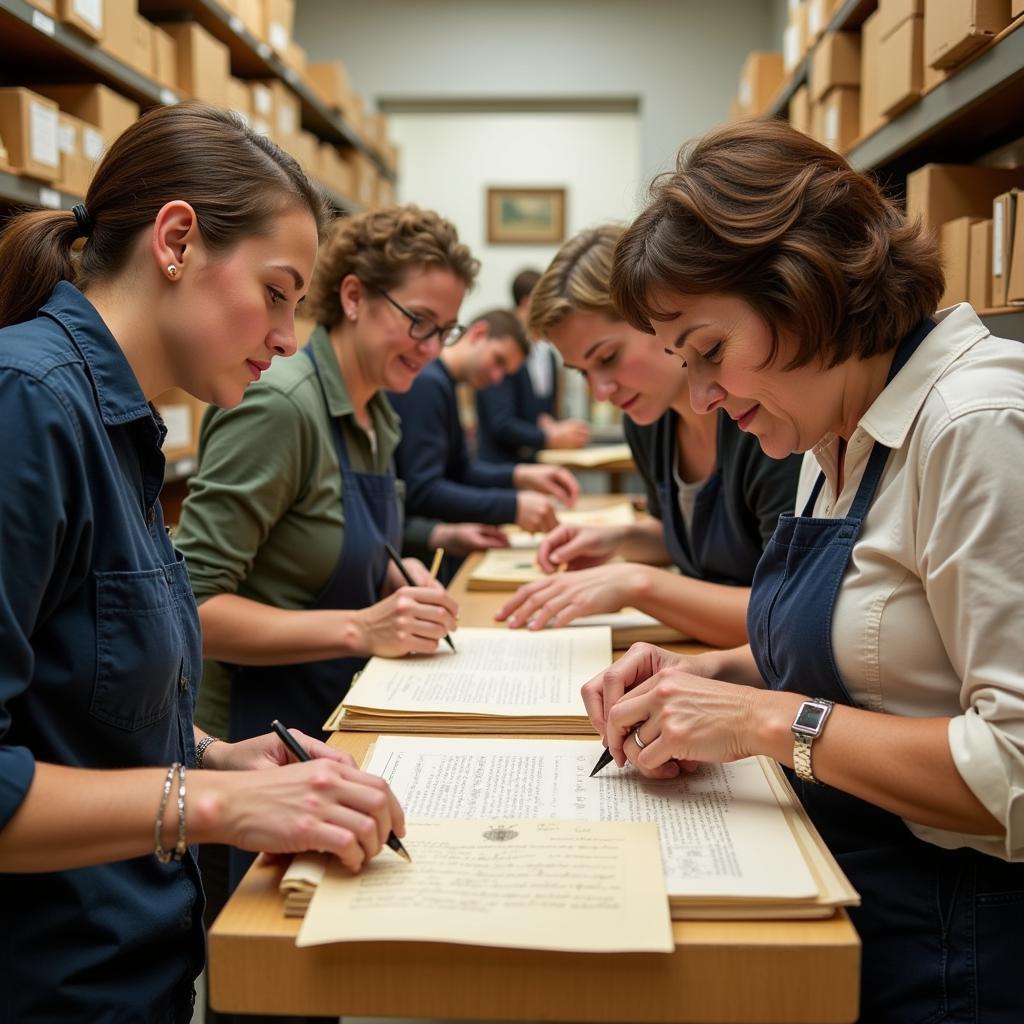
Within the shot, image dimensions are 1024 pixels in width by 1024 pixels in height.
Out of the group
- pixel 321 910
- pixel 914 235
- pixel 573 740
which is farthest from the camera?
pixel 573 740

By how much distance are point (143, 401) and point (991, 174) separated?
1802 millimetres

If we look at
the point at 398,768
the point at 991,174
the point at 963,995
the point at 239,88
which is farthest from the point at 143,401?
the point at 239,88

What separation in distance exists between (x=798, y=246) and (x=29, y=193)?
2.14 meters

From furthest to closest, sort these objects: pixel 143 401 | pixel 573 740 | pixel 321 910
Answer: pixel 573 740 < pixel 143 401 < pixel 321 910

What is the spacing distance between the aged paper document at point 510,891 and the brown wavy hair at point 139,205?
0.70 m

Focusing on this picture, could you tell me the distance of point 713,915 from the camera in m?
0.88

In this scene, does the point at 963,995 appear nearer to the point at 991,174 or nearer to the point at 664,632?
the point at 664,632

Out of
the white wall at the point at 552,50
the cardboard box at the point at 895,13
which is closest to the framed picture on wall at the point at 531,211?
the white wall at the point at 552,50

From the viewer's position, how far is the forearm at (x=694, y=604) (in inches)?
69.3

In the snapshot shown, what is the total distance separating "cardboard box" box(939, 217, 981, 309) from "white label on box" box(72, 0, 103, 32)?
7.27ft

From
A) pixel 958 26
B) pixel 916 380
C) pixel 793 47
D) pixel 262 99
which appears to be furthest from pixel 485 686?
pixel 262 99

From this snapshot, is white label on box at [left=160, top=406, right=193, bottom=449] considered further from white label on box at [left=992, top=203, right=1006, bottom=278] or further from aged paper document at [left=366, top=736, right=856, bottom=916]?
white label on box at [left=992, top=203, right=1006, bottom=278]

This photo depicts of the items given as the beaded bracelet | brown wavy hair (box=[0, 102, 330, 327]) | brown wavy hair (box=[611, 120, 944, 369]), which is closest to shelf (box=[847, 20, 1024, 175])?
brown wavy hair (box=[611, 120, 944, 369])

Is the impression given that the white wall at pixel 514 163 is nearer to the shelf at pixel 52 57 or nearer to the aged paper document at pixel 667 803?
the shelf at pixel 52 57
